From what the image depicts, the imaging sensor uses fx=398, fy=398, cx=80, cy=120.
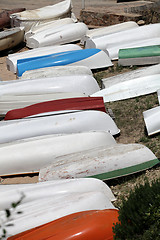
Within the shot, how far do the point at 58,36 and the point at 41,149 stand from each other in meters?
6.12

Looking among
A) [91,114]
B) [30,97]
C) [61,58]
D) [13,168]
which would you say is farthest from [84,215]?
[61,58]

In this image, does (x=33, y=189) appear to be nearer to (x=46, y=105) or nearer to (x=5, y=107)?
(x=46, y=105)

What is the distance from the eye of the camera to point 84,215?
4.05m

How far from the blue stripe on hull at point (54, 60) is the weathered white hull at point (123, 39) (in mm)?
628

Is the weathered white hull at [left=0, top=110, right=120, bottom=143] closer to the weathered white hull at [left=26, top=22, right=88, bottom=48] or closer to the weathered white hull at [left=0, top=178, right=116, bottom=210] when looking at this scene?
the weathered white hull at [left=0, top=178, right=116, bottom=210]

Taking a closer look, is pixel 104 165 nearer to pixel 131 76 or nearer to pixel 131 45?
pixel 131 76

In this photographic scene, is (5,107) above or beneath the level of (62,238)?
beneath

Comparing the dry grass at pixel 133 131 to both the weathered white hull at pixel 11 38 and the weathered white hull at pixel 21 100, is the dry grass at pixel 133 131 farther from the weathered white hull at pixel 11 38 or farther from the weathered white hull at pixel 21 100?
the weathered white hull at pixel 11 38

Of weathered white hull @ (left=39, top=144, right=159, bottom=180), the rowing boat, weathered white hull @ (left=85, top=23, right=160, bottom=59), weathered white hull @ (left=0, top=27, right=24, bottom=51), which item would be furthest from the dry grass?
weathered white hull @ (left=0, top=27, right=24, bottom=51)

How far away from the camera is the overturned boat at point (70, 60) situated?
29.4 feet

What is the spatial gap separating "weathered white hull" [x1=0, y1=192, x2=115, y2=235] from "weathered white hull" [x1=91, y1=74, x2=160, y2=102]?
3.46m

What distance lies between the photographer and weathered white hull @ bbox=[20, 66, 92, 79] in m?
8.45

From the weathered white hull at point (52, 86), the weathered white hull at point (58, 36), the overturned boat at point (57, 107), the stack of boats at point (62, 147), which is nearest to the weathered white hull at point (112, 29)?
the weathered white hull at point (58, 36)

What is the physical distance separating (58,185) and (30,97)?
300 centimetres
